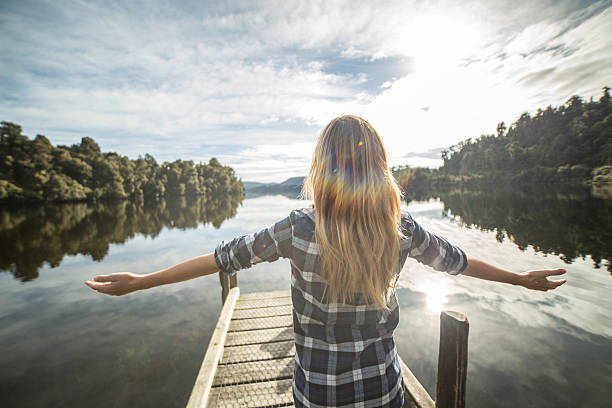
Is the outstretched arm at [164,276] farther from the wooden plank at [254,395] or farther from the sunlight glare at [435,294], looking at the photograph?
the sunlight glare at [435,294]

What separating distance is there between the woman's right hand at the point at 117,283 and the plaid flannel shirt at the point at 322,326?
54 cm

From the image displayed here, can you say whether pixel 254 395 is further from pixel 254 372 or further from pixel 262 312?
pixel 262 312

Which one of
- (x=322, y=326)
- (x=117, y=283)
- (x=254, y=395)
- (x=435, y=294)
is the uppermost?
(x=117, y=283)

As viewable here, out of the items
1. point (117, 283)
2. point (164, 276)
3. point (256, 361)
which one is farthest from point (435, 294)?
point (117, 283)

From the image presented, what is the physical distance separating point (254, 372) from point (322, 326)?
3.34 metres

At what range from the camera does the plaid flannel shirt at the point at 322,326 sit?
1.33 metres

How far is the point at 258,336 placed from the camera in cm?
489

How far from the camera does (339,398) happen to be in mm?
1392

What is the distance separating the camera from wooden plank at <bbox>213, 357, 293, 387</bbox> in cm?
381

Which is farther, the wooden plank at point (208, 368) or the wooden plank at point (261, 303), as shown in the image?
the wooden plank at point (261, 303)

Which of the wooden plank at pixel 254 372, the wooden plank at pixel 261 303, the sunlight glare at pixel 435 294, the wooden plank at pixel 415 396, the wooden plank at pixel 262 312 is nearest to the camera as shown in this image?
the wooden plank at pixel 415 396

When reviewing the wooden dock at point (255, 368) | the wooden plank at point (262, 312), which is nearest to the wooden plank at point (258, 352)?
the wooden dock at point (255, 368)

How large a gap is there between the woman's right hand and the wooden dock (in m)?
2.53

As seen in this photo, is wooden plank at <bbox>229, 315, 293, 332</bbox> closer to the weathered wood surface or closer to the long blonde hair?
the weathered wood surface
